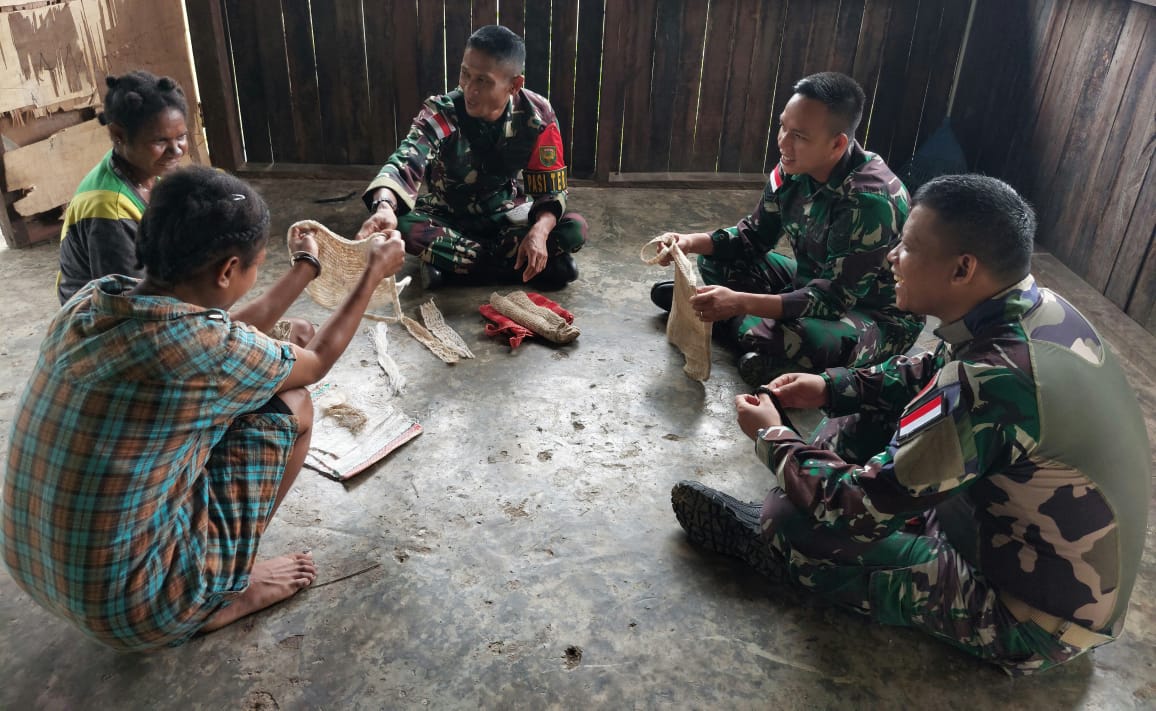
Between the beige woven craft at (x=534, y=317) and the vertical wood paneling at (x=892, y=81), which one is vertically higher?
the vertical wood paneling at (x=892, y=81)

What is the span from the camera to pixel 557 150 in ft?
12.0

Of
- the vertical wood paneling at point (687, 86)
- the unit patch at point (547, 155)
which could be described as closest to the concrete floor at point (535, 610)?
the unit patch at point (547, 155)

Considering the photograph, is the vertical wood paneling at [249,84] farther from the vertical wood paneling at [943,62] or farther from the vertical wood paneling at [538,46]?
the vertical wood paneling at [943,62]

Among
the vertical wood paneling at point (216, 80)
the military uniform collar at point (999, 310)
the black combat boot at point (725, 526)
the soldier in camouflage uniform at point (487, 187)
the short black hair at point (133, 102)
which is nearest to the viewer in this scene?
the military uniform collar at point (999, 310)

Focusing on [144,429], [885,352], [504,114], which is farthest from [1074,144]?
[144,429]

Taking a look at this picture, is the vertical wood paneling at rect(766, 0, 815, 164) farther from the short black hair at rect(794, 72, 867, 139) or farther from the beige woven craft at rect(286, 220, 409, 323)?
the beige woven craft at rect(286, 220, 409, 323)

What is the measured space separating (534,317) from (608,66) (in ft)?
6.95

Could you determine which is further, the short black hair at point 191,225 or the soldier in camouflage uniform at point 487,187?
the soldier in camouflage uniform at point 487,187

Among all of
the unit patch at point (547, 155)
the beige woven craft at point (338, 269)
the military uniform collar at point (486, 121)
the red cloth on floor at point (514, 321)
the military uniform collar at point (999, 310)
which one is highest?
the military uniform collar at point (999, 310)

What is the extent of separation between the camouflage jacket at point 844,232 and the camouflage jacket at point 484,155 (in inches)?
40.6

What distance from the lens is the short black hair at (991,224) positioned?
1660mm

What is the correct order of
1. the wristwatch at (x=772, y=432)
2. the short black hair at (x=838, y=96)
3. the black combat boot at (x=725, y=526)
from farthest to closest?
the short black hair at (x=838, y=96) → the black combat boot at (x=725, y=526) → the wristwatch at (x=772, y=432)

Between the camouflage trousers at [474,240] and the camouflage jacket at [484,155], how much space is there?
2.4 inches

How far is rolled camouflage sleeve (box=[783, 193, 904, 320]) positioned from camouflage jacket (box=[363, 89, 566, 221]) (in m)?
1.28
